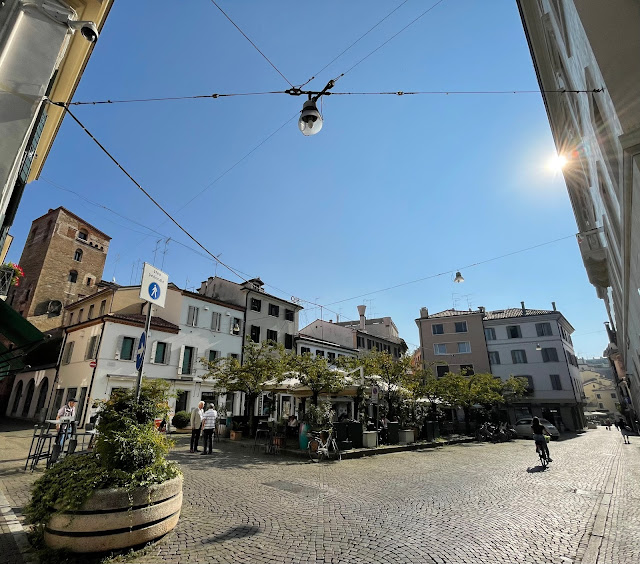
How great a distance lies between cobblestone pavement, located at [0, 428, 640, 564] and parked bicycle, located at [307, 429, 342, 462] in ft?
4.55

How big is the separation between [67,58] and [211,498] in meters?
9.50

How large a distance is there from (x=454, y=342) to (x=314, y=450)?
37824mm

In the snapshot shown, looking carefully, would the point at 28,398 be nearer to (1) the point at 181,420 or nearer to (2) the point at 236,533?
(1) the point at 181,420

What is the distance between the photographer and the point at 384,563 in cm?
430

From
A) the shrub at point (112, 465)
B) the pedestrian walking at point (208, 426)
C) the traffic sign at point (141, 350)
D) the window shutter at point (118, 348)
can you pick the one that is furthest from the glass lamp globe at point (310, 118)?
the window shutter at point (118, 348)

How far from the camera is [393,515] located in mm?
6184

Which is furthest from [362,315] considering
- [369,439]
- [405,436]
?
[369,439]

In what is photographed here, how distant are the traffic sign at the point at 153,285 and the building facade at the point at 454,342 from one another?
135 ft

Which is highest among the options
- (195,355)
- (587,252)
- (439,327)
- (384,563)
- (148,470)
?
(439,327)

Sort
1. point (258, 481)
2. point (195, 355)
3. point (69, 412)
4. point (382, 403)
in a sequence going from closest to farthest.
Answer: point (258, 481)
point (69, 412)
point (382, 403)
point (195, 355)

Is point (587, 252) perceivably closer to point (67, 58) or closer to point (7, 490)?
point (67, 58)

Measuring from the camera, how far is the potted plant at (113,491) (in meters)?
4.07

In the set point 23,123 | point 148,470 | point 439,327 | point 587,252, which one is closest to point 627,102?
point 148,470

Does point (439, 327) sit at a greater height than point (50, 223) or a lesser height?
lesser
